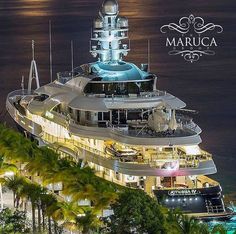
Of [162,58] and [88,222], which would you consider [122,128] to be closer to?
[88,222]

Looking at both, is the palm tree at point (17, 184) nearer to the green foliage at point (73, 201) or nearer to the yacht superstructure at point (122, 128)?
the green foliage at point (73, 201)

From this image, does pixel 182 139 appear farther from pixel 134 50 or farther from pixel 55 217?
pixel 134 50

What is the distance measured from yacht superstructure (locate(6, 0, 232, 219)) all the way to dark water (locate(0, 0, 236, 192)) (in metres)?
4.62

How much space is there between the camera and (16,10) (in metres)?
158

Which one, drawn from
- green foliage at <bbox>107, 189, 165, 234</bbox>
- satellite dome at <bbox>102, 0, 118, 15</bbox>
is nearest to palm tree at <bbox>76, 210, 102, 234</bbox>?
green foliage at <bbox>107, 189, 165, 234</bbox>

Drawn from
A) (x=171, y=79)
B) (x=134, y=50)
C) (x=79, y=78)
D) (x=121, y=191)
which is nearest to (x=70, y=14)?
(x=134, y=50)

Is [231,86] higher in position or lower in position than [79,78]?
lower

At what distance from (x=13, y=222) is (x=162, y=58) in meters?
57.0

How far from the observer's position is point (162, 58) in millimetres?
84875

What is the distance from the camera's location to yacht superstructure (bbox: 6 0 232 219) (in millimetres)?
34156

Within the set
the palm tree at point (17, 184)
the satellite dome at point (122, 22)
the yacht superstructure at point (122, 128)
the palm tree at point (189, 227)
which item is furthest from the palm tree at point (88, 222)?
the satellite dome at point (122, 22)

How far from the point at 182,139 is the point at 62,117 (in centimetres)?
671

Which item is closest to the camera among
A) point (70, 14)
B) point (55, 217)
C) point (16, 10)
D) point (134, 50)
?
point (55, 217)

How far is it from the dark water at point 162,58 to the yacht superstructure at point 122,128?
4.62 metres
